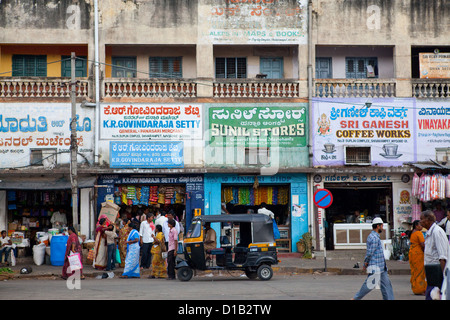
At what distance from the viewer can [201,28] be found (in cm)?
2306

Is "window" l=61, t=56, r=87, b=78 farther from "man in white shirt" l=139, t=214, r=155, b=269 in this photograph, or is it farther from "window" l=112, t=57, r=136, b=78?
"man in white shirt" l=139, t=214, r=155, b=269

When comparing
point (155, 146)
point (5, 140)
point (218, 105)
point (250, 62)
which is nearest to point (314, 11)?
point (250, 62)

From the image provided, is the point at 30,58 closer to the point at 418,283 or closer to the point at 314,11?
the point at 314,11

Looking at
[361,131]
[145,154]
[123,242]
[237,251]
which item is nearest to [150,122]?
[145,154]

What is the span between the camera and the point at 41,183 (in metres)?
21.5

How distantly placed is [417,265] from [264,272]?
432cm

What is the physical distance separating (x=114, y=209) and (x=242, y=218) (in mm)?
6707

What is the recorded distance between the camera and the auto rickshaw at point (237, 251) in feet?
53.8

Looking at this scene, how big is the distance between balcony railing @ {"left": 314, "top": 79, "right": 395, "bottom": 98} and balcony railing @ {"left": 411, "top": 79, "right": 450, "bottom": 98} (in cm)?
81

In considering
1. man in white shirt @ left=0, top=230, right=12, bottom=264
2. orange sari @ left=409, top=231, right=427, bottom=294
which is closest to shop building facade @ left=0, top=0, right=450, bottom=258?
man in white shirt @ left=0, top=230, right=12, bottom=264

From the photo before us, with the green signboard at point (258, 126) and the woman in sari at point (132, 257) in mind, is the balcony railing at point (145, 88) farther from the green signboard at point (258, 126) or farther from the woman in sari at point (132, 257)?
the woman in sari at point (132, 257)

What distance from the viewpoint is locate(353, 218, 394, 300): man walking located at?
36.2ft

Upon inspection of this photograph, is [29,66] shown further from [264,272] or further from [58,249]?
[264,272]

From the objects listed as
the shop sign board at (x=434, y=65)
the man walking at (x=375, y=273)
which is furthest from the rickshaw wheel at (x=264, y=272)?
the shop sign board at (x=434, y=65)
